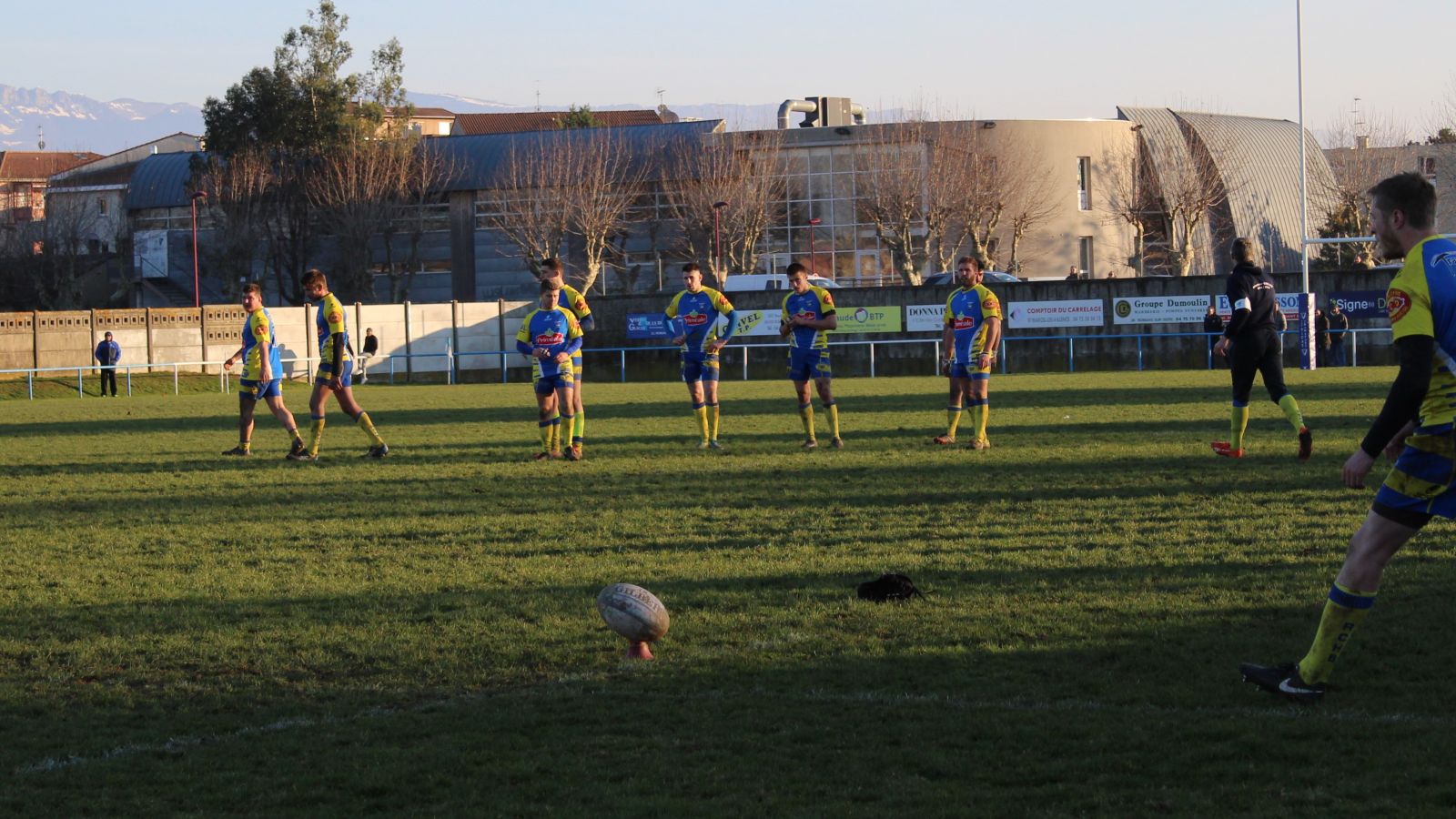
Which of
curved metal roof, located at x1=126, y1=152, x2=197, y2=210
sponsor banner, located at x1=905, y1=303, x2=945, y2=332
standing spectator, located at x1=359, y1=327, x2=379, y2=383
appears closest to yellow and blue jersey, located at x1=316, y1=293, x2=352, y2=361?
standing spectator, located at x1=359, y1=327, x2=379, y2=383

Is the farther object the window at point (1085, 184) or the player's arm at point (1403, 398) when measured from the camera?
the window at point (1085, 184)

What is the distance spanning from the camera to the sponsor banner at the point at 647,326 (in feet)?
158

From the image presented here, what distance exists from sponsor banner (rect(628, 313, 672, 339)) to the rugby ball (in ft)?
135

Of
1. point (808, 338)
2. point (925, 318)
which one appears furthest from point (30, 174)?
point (808, 338)

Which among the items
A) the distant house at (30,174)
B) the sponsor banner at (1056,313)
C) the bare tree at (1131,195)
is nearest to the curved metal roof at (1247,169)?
the bare tree at (1131,195)

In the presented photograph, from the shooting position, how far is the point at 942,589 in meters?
8.30

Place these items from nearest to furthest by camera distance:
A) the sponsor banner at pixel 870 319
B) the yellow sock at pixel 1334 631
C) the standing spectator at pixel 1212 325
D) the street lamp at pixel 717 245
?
the yellow sock at pixel 1334 631, the standing spectator at pixel 1212 325, the sponsor banner at pixel 870 319, the street lamp at pixel 717 245

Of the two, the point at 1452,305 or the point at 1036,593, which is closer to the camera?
the point at 1452,305

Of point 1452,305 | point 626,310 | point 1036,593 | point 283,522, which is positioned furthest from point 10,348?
point 1452,305

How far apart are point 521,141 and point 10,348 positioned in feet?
91.4

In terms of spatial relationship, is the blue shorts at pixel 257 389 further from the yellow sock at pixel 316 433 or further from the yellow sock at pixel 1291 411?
the yellow sock at pixel 1291 411

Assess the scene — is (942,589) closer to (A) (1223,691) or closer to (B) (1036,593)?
(B) (1036,593)

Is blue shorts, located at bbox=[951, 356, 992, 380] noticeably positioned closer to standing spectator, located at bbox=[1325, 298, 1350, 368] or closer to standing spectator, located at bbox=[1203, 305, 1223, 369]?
standing spectator, located at bbox=[1203, 305, 1223, 369]

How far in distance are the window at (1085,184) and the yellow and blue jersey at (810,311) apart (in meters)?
49.6
